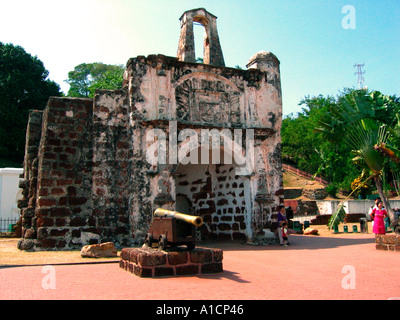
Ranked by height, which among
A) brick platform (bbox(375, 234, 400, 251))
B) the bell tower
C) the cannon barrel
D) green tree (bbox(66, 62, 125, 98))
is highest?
green tree (bbox(66, 62, 125, 98))

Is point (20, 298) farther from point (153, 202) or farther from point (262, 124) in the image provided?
point (262, 124)

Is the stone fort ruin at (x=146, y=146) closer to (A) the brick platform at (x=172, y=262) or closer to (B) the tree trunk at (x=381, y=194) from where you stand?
(A) the brick platform at (x=172, y=262)

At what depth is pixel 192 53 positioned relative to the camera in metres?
12.7

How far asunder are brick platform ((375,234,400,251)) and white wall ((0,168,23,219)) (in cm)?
1629

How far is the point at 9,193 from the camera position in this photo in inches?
752

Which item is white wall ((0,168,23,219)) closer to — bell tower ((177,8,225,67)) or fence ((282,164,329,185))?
bell tower ((177,8,225,67))

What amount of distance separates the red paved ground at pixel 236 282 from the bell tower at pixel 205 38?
7175 mm

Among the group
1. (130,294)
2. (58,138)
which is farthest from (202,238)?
(130,294)

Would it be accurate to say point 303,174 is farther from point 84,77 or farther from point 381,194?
point 84,77

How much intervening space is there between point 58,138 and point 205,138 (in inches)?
168

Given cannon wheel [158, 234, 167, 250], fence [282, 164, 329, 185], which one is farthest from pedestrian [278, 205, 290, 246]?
fence [282, 164, 329, 185]

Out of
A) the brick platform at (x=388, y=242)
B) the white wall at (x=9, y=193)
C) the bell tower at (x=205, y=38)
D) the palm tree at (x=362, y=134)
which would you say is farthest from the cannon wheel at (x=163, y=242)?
the white wall at (x=9, y=193)

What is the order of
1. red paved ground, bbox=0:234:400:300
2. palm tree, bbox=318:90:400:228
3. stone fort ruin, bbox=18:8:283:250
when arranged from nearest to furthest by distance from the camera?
red paved ground, bbox=0:234:400:300, stone fort ruin, bbox=18:8:283:250, palm tree, bbox=318:90:400:228

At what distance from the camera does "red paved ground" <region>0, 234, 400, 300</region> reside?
4.82 m
